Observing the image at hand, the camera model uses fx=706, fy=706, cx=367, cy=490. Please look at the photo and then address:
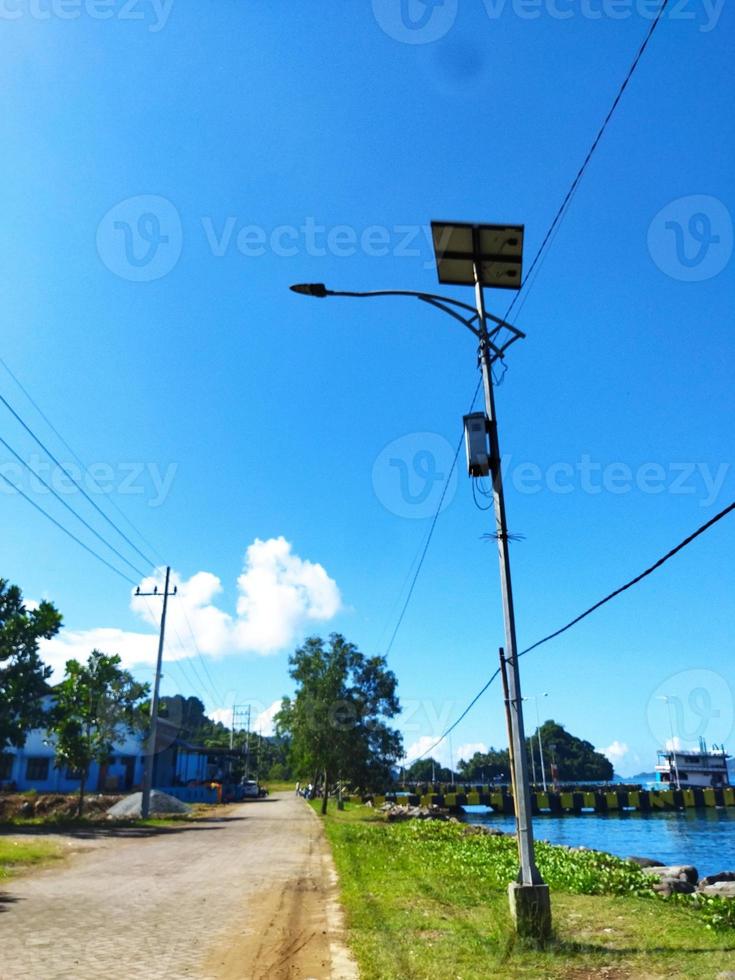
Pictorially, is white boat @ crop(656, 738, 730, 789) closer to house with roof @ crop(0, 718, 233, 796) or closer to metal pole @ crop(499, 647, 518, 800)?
house with roof @ crop(0, 718, 233, 796)

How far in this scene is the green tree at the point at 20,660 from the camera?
31.8 meters

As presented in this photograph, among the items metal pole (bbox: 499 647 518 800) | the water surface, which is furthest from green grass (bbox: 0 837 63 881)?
the water surface

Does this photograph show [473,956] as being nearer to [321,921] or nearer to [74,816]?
[321,921]

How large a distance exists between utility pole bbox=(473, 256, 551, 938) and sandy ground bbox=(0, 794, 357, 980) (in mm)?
2250

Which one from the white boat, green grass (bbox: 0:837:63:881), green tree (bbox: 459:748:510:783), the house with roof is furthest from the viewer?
green tree (bbox: 459:748:510:783)

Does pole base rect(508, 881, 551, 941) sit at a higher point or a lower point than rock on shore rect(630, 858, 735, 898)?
higher

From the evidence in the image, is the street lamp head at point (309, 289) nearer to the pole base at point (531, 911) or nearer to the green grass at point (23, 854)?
the pole base at point (531, 911)

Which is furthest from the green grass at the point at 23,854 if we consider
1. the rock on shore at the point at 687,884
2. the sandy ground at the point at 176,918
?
the rock on shore at the point at 687,884

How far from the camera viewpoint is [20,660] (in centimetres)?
3209

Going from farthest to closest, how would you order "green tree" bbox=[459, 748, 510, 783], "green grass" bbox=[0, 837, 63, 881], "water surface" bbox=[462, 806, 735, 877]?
"green tree" bbox=[459, 748, 510, 783], "water surface" bbox=[462, 806, 735, 877], "green grass" bbox=[0, 837, 63, 881]

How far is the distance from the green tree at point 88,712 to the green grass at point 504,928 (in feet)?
68.5

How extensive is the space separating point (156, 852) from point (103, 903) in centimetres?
998

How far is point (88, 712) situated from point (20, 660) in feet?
13.7

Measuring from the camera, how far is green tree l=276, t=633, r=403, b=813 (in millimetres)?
43844
